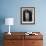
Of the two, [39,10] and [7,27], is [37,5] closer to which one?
[39,10]

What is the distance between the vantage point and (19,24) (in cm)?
436

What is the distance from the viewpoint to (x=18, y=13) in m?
4.34

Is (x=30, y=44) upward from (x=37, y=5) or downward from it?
downward

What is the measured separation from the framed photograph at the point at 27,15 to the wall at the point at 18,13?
0.34 feet

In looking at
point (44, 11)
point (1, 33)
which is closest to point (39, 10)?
point (44, 11)

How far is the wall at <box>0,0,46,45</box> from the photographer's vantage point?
4.32 meters

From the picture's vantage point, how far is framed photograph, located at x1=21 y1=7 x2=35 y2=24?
4.31 m

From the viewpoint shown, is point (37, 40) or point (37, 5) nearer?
point (37, 40)

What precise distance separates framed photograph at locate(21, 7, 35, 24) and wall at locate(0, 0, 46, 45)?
0.10 metres

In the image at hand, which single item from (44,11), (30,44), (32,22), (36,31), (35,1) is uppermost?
(35,1)

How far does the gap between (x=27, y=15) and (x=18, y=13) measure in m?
0.31

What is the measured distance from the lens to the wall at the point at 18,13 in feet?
14.2

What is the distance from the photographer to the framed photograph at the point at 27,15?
14.1 ft

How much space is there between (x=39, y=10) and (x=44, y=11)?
171mm
